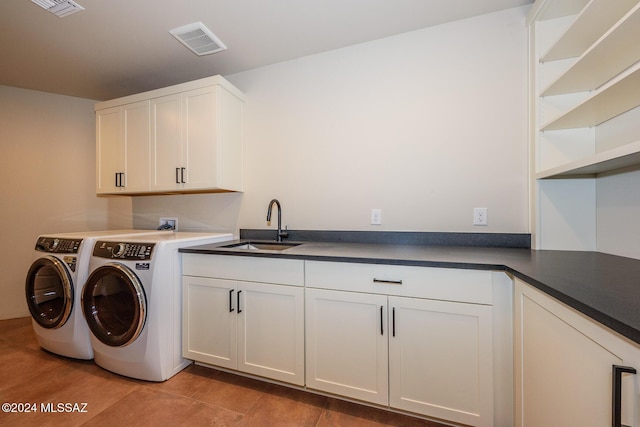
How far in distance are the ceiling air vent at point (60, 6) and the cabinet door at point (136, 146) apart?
0.68 metres

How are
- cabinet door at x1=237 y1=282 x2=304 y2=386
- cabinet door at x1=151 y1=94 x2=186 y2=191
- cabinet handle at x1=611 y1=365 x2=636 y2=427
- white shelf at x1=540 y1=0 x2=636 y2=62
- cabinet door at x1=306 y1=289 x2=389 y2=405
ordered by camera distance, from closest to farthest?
cabinet handle at x1=611 y1=365 x2=636 y2=427 < white shelf at x1=540 y1=0 x2=636 y2=62 < cabinet door at x1=306 y1=289 x2=389 y2=405 < cabinet door at x1=237 y1=282 x2=304 y2=386 < cabinet door at x1=151 y1=94 x2=186 y2=191

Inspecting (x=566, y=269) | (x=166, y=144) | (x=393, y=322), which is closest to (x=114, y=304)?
(x=166, y=144)

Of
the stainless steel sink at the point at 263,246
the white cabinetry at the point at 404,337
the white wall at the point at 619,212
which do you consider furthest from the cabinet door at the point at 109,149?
the white wall at the point at 619,212

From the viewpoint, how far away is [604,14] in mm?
1101

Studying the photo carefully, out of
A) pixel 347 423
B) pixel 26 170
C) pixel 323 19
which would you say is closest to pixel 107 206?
pixel 26 170

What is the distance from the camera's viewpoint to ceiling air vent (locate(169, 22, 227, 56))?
5.61 feet

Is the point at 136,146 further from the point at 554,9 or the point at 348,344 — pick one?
the point at 554,9

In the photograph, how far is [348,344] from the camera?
1.33 m

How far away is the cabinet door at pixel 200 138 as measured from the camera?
6.49 feet

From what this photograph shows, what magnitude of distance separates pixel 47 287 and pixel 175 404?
4.70 feet

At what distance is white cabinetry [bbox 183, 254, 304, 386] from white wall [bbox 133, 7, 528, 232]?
652 millimetres

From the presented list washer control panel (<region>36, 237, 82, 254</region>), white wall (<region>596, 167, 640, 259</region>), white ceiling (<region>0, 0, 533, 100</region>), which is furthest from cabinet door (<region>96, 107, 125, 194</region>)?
white wall (<region>596, 167, 640, 259</region>)

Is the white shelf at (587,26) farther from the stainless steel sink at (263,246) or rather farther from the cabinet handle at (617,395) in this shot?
the stainless steel sink at (263,246)

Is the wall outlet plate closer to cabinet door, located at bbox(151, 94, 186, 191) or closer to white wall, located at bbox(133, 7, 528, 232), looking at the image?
cabinet door, located at bbox(151, 94, 186, 191)
